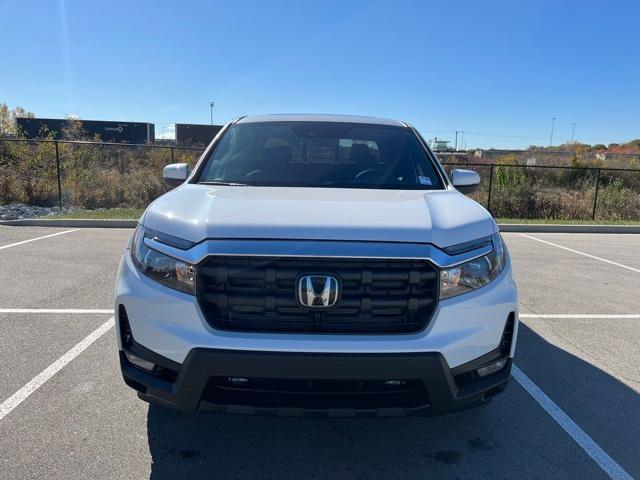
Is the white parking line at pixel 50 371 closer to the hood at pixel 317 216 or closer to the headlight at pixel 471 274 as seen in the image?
the hood at pixel 317 216

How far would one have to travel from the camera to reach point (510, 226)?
1114cm

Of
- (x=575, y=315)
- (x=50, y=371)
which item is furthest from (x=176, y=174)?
(x=575, y=315)

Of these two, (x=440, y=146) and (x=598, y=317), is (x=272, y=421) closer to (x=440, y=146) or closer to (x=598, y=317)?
(x=598, y=317)

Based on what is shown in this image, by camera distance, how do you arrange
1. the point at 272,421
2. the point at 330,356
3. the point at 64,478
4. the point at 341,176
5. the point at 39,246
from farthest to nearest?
the point at 39,246
the point at 341,176
the point at 272,421
the point at 64,478
the point at 330,356

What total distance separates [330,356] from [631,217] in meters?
15.6

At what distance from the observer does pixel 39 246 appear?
7.80 m

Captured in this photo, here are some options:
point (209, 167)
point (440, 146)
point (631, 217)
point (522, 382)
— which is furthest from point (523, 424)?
point (440, 146)

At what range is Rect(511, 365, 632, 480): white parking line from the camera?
256cm

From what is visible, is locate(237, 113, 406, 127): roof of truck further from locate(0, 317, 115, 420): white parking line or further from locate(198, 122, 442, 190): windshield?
locate(0, 317, 115, 420): white parking line

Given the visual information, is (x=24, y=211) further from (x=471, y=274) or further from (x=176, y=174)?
(x=471, y=274)

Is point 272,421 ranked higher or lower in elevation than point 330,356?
lower

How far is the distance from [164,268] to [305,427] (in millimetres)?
1263

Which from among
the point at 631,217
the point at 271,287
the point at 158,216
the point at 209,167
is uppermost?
the point at 209,167

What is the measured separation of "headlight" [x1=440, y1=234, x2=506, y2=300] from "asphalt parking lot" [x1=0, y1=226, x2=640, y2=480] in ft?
3.14
